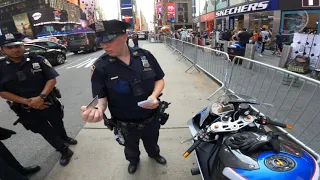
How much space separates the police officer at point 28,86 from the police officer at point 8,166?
1.09 ft

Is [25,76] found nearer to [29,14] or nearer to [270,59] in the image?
[270,59]

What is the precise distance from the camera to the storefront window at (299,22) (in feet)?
38.8

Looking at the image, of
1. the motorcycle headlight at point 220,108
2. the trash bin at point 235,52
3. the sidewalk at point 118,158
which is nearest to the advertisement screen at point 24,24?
the trash bin at point 235,52

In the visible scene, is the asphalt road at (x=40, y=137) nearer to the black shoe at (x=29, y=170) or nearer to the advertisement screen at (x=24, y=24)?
the black shoe at (x=29, y=170)

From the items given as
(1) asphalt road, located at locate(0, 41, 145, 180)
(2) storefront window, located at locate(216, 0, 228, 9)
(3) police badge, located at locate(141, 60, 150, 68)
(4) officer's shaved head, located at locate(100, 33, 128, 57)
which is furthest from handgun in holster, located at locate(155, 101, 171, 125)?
(2) storefront window, located at locate(216, 0, 228, 9)

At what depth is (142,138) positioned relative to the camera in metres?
2.58

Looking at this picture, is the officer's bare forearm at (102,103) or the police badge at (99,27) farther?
the officer's bare forearm at (102,103)

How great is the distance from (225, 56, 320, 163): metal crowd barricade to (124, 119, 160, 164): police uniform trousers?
1.28 metres

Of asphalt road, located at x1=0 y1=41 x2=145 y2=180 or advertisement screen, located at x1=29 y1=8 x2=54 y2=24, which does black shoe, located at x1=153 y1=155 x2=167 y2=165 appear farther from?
advertisement screen, located at x1=29 y1=8 x2=54 y2=24

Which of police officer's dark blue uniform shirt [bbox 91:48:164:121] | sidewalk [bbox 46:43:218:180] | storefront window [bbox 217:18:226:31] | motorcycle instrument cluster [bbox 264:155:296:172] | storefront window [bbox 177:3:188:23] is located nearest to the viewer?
motorcycle instrument cluster [bbox 264:155:296:172]

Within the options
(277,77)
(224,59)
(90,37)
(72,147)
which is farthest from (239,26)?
(72,147)

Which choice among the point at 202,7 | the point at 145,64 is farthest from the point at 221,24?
the point at 145,64

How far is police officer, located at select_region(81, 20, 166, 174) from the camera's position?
1.85 metres

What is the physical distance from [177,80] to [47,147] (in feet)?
15.3
